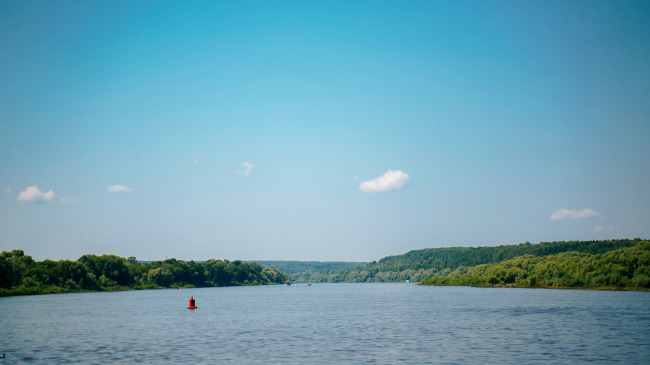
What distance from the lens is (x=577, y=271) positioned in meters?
118

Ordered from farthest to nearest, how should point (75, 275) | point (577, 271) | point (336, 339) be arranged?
point (75, 275)
point (577, 271)
point (336, 339)

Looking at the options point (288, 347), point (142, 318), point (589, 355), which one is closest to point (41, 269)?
point (142, 318)

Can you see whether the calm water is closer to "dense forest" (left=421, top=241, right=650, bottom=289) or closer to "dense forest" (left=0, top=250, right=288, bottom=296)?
"dense forest" (left=421, top=241, right=650, bottom=289)

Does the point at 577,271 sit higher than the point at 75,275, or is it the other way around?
the point at 75,275

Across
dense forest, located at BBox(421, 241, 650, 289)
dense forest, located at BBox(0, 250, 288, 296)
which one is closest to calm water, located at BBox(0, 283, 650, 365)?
dense forest, located at BBox(421, 241, 650, 289)

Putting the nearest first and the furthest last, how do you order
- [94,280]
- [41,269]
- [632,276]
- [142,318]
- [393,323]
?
[393,323], [142,318], [632,276], [41,269], [94,280]

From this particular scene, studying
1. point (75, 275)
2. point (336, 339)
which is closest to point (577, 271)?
point (336, 339)

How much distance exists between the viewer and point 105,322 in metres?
48.9

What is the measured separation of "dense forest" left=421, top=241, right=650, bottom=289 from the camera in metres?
103

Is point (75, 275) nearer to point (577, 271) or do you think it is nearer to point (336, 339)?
point (336, 339)

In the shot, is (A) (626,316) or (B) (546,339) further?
(A) (626,316)

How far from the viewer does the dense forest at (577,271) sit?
103 metres

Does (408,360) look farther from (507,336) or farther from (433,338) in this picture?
(507,336)

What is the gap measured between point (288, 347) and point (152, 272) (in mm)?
150232
